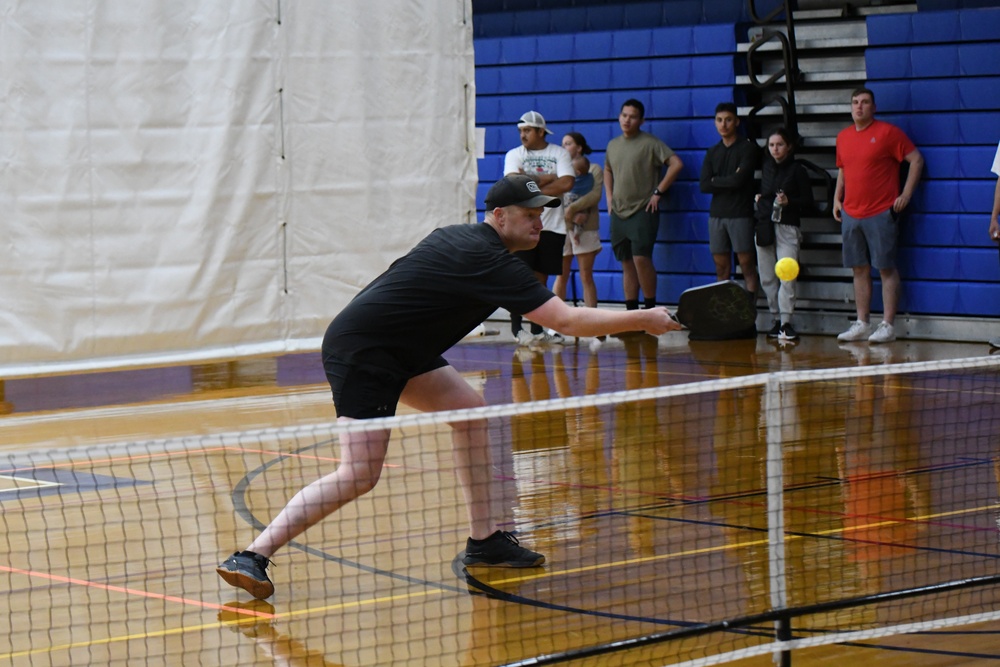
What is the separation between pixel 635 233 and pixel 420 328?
33.6 ft

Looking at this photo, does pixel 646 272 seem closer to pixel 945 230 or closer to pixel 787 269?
pixel 787 269

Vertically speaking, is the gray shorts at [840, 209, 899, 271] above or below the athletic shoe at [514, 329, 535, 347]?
above

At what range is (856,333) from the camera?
1468 centimetres

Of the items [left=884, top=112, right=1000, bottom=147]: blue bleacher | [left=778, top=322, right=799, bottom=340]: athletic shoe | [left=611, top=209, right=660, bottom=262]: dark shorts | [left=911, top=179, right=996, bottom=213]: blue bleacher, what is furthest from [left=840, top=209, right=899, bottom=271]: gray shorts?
[left=611, top=209, right=660, bottom=262]: dark shorts

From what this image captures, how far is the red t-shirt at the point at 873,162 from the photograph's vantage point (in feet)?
46.9

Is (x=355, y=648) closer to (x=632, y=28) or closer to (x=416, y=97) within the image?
(x=416, y=97)

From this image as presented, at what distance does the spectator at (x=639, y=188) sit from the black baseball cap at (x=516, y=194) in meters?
9.96

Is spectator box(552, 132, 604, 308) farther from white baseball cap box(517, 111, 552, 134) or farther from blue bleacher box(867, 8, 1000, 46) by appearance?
blue bleacher box(867, 8, 1000, 46)

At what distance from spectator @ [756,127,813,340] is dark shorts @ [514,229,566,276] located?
7.00ft

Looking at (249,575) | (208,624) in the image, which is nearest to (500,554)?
(249,575)

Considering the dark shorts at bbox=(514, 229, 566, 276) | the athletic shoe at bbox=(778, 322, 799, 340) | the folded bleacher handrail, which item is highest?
the folded bleacher handrail

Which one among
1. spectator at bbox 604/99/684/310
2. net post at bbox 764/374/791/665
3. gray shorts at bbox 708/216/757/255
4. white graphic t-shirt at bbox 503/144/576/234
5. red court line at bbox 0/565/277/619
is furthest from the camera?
spectator at bbox 604/99/684/310

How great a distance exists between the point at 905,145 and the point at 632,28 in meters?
3.99

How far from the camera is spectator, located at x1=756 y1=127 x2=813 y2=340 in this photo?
1472 centimetres
